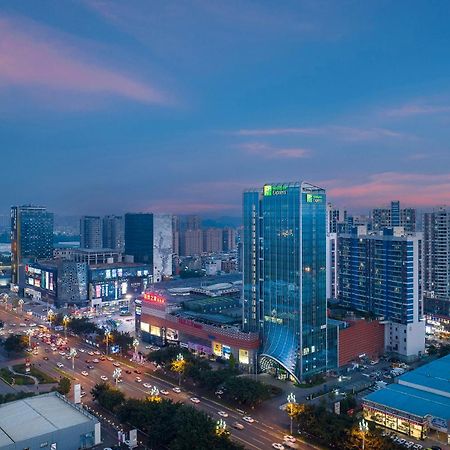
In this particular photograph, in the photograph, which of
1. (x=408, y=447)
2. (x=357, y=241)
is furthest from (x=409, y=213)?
(x=408, y=447)

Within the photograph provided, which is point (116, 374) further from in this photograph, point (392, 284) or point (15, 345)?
point (392, 284)

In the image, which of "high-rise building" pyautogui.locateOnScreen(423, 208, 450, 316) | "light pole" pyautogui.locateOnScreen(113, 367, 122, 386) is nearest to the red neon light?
"light pole" pyautogui.locateOnScreen(113, 367, 122, 386)

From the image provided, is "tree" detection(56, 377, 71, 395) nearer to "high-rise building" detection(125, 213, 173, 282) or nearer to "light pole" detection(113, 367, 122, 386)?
"light pole" detection(113, 367, 122, 386)

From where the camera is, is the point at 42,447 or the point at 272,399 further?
the point at 272,399

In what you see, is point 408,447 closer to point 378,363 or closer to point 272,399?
point 272,399

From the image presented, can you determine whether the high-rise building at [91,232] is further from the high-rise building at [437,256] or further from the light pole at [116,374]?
the light pole at [116,374]

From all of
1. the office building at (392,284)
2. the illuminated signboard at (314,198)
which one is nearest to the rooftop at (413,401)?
the office building at (392,284)
